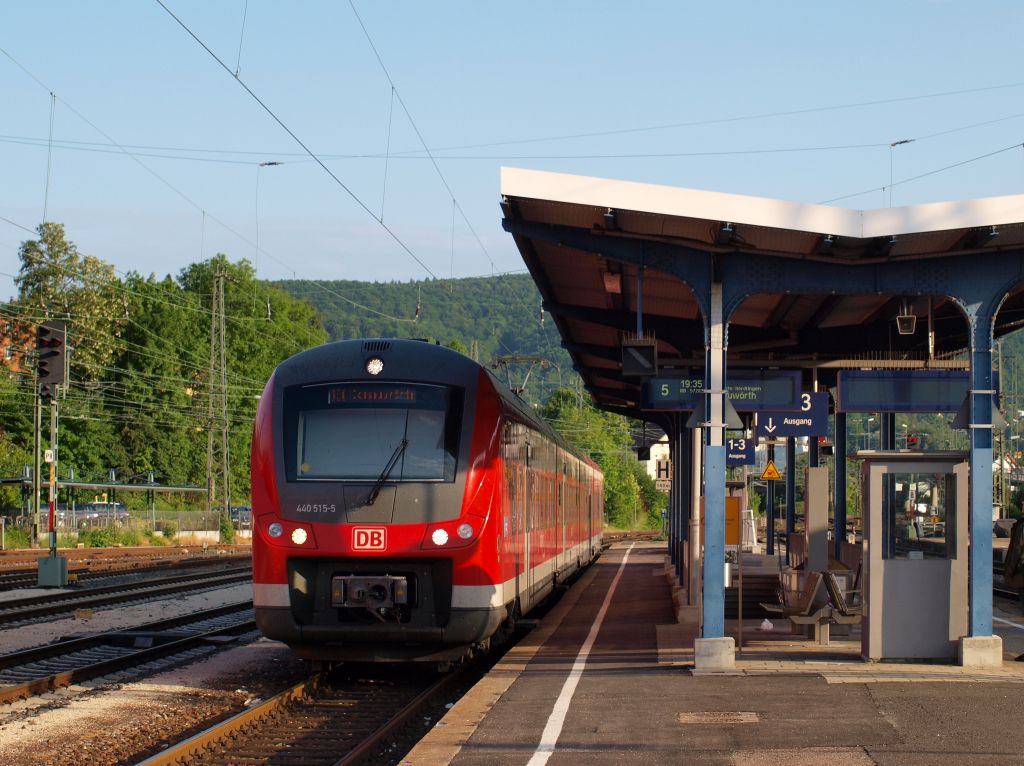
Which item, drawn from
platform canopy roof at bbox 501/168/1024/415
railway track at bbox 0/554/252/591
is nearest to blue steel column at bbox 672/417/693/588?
platform canopy roof at bbox 501/168/1024/415

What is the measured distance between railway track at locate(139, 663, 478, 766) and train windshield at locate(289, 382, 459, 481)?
191 centimetres

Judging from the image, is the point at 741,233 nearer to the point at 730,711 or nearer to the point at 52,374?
the point at 730,711

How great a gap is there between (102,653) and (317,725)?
4959 millimetres

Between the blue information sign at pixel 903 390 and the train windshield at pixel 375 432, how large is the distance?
4773 millimetres

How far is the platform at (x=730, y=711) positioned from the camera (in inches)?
309

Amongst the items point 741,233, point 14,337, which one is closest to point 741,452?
point 741,233

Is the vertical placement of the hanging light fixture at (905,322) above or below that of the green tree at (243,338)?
below

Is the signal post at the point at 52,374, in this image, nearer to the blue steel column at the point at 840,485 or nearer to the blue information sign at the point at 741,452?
the blue information sign at the point at 741,452

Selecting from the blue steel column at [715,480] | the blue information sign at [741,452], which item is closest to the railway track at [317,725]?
the blue steel column at [715,480]

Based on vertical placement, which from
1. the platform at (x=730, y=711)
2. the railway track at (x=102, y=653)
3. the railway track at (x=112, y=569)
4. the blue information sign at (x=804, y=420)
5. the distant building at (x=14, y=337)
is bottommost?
the railway track at (x=112, y=569)

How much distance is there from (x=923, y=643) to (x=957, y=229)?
3.71m

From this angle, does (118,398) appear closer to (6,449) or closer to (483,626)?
(6,449)

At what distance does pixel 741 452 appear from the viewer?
68.7 ft

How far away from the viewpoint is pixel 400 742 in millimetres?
9250
